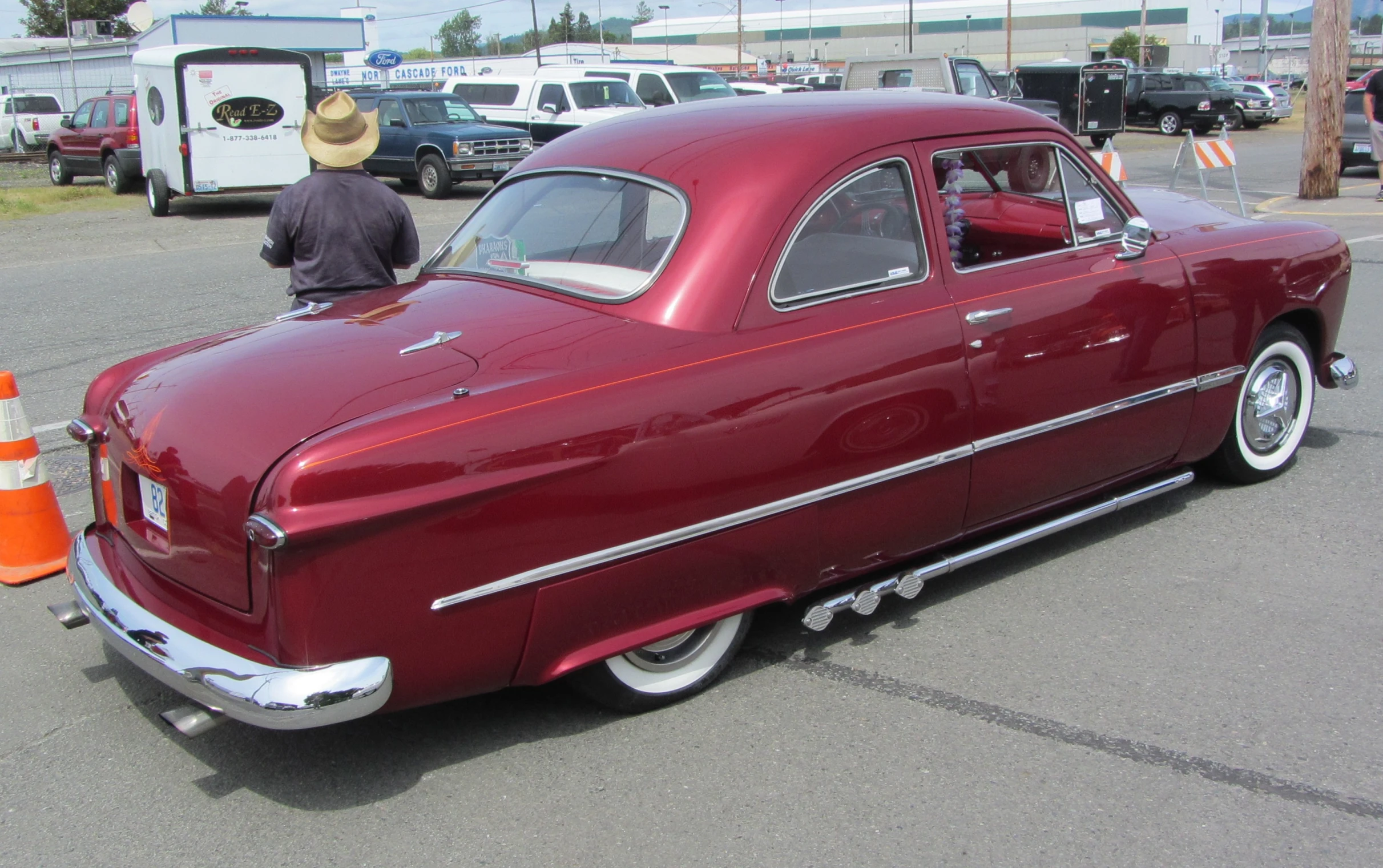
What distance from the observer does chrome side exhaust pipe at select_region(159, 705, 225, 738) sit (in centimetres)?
306

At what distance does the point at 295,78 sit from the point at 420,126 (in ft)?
9.44

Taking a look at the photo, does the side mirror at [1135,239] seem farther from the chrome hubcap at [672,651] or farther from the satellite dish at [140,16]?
the satellite dish at [140,16]

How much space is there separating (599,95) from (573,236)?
19.9m

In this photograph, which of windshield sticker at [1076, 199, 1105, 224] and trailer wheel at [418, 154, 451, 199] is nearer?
windshield sticker at [1076, 199, 1105, 224]

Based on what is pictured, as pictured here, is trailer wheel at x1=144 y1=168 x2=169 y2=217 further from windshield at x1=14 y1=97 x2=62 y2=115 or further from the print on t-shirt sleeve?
windshield at x1=14 y1=97 x2=62 y2=115

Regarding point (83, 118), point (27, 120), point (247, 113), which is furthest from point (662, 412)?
point (27, 120)

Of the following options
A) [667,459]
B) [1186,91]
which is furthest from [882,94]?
[1186,91]

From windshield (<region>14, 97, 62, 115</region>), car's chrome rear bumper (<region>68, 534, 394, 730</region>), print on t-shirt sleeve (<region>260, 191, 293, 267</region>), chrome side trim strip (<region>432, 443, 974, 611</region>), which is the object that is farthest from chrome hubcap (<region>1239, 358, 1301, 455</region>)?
windshield (<region>14, 97, 62, 115</region>)

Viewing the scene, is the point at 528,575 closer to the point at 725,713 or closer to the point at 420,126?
the point at 725,713

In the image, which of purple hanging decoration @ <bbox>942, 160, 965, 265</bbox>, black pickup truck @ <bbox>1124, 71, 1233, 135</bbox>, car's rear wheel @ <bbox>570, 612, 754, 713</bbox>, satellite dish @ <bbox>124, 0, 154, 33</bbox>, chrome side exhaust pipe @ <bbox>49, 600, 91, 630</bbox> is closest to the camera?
car's rear wheel @ <bbox>570, 612, 754, 713</bbox>

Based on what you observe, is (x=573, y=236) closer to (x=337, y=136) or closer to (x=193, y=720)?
(x=337, y=136)

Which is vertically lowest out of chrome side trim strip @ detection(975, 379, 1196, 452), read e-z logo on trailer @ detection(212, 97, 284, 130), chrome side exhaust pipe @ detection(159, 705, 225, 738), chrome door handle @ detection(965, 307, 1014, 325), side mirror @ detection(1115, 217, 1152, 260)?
chrome side exhaust pipe @ detection(159, 705, 225, 738)

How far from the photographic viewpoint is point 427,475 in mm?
2867

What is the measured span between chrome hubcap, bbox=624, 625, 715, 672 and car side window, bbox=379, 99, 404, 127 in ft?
59.5
